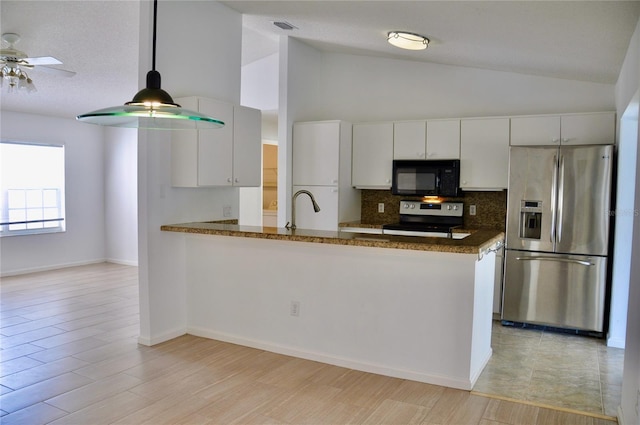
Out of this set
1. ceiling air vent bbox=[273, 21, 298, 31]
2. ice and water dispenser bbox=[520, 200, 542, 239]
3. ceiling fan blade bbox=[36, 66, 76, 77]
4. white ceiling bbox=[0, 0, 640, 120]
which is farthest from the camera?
ceiling air vent bbox=[273, 21, 298, 31]

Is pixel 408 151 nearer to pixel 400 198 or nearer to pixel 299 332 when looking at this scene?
pixel 400 198

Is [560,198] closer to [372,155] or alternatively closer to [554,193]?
[554,193]

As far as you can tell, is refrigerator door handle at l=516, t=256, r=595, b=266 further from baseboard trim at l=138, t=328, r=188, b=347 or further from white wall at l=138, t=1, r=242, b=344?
baseboard trim at l=138, t=328, r=188, b=347

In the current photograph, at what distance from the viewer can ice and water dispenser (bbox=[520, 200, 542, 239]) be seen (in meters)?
4.61

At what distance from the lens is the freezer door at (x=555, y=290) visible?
444 centimetres

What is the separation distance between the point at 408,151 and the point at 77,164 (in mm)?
5360

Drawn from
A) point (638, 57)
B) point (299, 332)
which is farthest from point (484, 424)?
point (638, 57)

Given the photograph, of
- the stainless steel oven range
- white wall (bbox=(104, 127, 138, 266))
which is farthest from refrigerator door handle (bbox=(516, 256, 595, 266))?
white wall (bbox=(104, 127, 138, 266))

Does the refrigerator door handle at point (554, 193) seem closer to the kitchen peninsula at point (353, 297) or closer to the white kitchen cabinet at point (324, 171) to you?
the kitchen peninsula at point (353, 297)

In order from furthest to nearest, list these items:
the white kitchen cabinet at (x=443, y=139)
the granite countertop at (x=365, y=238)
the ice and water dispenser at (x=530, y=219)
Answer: the white kitchen cabinet at (x=443, y=139) < the ice and water dispenser at (x=530, y=219) < the granite countertop at (x=365, y=238)

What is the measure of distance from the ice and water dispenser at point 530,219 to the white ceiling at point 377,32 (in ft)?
4.16

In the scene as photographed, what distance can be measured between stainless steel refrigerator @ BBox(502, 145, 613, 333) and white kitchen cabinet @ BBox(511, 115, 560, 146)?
292 mm

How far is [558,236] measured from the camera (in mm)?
4539

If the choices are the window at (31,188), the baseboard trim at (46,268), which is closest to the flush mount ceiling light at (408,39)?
the window at (31,188)
